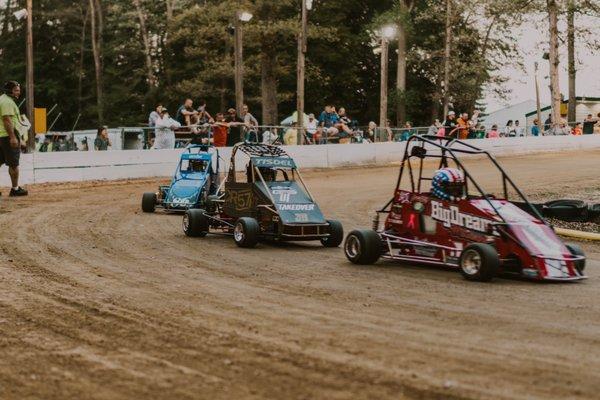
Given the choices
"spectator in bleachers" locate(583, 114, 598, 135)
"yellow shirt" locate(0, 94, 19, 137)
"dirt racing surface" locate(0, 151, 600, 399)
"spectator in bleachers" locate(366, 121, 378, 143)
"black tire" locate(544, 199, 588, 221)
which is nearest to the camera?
"dirt racing surface" locate(0, 151, 600, 399)

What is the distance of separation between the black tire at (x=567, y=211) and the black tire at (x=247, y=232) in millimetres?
5909

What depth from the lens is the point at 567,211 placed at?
1662 centimetres

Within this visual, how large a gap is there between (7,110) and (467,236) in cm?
1053

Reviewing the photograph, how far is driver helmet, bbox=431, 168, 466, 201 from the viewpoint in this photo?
1128 cm

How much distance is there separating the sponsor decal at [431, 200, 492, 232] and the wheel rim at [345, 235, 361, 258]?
96 cm

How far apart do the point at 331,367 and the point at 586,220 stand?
11507 millimetres

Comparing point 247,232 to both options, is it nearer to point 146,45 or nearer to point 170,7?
point 170,7

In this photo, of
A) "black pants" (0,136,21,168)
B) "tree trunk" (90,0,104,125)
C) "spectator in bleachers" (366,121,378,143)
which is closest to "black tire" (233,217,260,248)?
"black pants" (0,136,21,168)

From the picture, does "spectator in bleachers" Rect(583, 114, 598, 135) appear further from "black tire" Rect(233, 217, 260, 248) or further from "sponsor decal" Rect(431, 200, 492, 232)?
"sponsor decal" Rect(431, 200, 492, 232)

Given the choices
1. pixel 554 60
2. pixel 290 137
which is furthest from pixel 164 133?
pixel 554 60

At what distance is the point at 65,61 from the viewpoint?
224 feet

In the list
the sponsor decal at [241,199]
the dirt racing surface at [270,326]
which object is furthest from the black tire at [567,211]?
the sponsor decal at [241,199]

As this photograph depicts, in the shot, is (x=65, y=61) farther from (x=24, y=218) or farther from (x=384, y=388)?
(x=384, y=388)

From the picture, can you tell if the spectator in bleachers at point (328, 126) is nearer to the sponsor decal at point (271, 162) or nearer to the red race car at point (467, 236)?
the sponsor decal at point (271, 162)
